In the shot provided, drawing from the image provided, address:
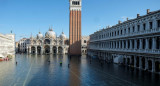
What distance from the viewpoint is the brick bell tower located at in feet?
259

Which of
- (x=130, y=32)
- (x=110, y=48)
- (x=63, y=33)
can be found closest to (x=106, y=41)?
(x=110, y=48)

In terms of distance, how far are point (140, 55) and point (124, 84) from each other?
40.0 feet

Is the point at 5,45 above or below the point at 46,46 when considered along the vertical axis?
above

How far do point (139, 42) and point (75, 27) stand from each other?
174ft

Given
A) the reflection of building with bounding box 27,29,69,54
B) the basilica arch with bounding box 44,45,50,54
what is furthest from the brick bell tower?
the basilica arch with bounding box 44,45,50,54

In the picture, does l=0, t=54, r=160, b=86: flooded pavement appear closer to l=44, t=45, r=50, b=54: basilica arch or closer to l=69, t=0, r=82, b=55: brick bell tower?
l=69, t=0, r=82, b=55: brick bell tower

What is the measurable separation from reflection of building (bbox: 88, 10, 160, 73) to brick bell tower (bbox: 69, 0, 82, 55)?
1525 inches

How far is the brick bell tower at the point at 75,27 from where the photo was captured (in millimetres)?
78812

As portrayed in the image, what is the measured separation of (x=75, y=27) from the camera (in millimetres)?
79812

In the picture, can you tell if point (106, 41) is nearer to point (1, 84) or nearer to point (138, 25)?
point (138, 25)

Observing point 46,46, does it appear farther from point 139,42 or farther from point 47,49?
point 139,42

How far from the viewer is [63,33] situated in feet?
402

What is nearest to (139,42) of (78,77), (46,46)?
(78,77)

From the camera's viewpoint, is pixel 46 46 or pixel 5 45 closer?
pixel 5 45
